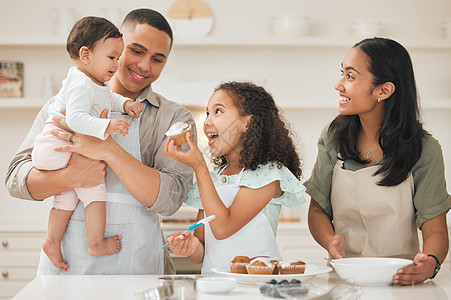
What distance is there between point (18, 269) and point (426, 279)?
2.67m

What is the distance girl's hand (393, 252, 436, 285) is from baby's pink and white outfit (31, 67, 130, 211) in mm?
838

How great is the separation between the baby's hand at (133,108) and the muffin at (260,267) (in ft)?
1.94

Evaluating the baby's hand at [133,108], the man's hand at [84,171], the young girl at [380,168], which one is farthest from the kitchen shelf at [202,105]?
the man's hand at [84,171]

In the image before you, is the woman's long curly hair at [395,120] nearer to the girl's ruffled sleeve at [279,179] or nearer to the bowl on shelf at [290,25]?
the girl's ruffled sleeve at [279,179]

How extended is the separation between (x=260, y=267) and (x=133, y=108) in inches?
24.8

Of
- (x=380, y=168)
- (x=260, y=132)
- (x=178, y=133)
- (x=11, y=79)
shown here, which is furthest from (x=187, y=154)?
(x=11, y=79)

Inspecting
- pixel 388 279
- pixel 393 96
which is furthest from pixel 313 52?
pixel 388 279

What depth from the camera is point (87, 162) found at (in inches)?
61.6

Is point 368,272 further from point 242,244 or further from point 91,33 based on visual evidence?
point 91,33

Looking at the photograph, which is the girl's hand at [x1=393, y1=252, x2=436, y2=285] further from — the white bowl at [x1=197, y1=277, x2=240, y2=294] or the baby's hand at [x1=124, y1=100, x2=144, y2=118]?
the baby's hand at [x1=124, y1=100, x2=144, y2=118]

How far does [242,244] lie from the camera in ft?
5.30

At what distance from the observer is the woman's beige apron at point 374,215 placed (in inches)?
67.9

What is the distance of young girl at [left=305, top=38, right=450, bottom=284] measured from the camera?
5.53 ft

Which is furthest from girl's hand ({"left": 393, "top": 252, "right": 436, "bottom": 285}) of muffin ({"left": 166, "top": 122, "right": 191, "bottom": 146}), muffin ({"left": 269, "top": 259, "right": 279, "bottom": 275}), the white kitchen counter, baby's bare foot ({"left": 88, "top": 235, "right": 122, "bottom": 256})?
baby's bare foot ({"left": 88, "top": 235, "right": 122, "bottom": 256})
